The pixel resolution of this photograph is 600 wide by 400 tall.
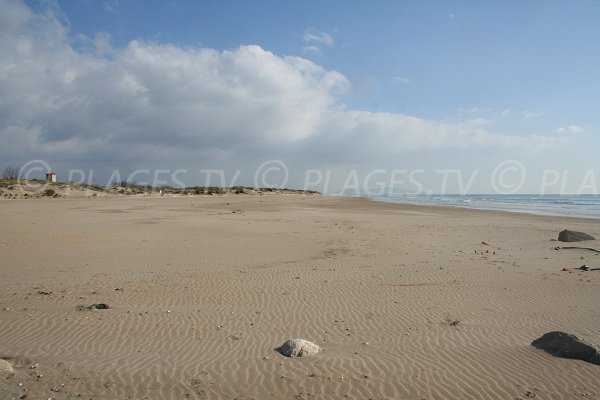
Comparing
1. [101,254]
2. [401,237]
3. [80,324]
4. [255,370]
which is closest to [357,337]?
[255,370]

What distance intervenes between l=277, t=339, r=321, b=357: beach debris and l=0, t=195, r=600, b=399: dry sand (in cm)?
13

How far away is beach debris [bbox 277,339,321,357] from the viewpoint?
17.5 feet

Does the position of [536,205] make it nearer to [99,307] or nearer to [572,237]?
[572,237]

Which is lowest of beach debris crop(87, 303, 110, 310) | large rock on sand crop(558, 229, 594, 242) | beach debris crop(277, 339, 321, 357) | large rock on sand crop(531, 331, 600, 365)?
beach debris crop(87, 303, 110, 310)

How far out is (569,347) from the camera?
5277mm

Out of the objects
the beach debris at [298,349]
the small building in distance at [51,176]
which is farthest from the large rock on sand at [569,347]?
the small building in distance at [51,176]

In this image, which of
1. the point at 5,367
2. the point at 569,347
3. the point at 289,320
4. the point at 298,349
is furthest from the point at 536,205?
the point at 5,367

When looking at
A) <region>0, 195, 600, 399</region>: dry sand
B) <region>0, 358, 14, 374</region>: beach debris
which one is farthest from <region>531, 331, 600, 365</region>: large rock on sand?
<region>0, 358, 14, 374</region>: beach debris

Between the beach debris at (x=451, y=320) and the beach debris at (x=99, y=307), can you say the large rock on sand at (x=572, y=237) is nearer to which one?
the beach debris at (x=451, y=320)

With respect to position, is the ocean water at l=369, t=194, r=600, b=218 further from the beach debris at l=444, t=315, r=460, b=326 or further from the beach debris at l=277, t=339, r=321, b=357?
the beach debris at l=277, t=339, r=321, b=357

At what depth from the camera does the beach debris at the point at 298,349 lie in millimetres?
5320

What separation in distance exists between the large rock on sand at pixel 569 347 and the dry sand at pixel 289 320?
141 mm

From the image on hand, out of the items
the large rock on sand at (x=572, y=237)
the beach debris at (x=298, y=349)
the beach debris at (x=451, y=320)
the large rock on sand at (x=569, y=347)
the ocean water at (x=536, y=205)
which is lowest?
the beach debris at (x=298, y=349)

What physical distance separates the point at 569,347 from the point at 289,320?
4.03 meters
